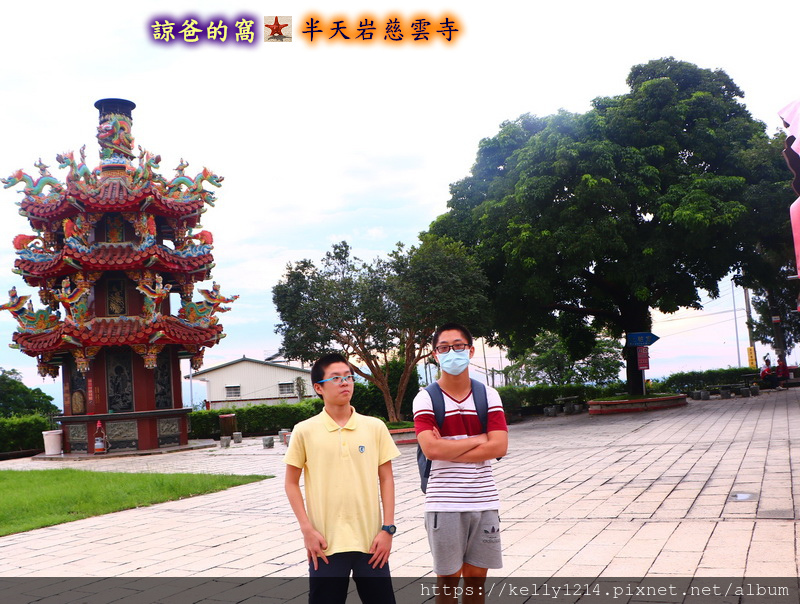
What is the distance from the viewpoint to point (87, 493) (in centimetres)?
1250

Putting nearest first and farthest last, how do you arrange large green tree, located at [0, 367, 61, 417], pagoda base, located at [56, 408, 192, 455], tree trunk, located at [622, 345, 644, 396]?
pagoda base, located at [56, 408, 192, 455] < tree trunk, located at [622, 345, 644, 396] < large green tree, located at [0, 367, 61, 417]

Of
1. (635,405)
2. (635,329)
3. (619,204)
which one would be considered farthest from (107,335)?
(635,329)

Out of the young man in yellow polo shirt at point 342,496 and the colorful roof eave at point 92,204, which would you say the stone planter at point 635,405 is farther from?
the young man in yellow polo shirt at point 342,496

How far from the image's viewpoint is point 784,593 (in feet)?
15.5

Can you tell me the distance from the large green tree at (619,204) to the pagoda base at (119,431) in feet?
44.0

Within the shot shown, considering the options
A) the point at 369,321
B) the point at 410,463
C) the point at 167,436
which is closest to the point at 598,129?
the point at 369,321

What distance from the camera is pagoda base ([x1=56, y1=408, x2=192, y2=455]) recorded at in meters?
24.3

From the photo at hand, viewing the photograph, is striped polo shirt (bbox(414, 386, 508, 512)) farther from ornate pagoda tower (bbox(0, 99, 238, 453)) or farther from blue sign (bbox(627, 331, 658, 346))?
blue sign (bbox(627, 331, 658, 346))

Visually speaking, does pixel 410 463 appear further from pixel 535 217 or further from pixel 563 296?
pixel 563 296

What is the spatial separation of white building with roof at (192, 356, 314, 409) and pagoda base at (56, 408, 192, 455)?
25482 mm

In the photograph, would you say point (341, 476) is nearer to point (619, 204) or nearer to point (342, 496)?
point (342, 496)

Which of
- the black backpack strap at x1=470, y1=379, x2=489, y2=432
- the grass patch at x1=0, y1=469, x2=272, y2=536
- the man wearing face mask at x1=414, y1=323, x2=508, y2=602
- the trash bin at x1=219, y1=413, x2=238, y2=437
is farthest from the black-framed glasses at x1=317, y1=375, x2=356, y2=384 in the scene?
the trash bin at x1=219, y1=413, x2=238, y2=437

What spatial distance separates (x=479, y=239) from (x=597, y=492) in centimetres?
1886

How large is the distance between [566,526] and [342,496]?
4.64 meters
